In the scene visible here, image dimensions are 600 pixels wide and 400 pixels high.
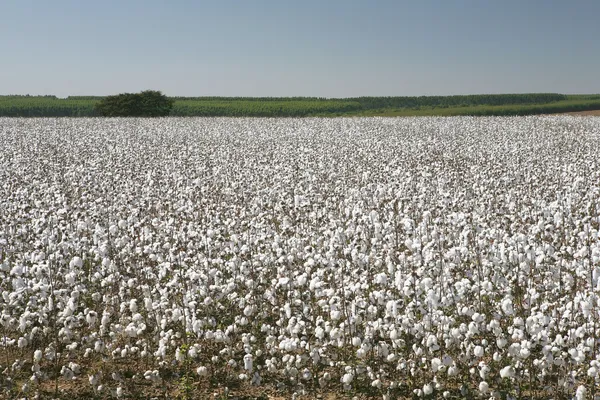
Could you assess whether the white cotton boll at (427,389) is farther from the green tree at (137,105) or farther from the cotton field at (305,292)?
the green tree at (137,105)

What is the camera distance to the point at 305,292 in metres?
7.69

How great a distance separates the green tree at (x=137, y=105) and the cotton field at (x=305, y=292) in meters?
52.3

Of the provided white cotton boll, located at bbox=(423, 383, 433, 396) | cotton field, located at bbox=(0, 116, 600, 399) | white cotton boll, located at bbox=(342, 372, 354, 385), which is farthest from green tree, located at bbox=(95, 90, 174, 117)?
white cotton boll, located at bbox=(423, 383, 433, 396)

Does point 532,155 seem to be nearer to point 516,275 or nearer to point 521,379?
point 516,275

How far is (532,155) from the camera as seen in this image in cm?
2478

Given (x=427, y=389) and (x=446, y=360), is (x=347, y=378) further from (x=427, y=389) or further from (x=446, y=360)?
(x=446, y=360)

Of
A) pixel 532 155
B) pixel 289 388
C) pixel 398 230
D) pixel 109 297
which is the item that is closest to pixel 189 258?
pixel 109 297

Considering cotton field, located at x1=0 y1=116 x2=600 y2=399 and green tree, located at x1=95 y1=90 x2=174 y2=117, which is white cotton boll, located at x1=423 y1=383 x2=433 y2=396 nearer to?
cotton field, located at x1=0 y1=116 x2=600 y2=399

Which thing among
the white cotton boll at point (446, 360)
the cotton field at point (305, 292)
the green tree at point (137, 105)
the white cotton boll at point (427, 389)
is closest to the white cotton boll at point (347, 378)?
the cotton field at point (305, 292)

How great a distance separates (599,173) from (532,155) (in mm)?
6759

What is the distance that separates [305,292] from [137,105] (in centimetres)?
6430

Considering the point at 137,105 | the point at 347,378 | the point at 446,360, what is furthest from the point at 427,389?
the point at 137,105

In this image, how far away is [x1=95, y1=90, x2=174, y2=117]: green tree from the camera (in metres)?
68.1

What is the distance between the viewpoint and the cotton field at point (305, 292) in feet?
20.9
